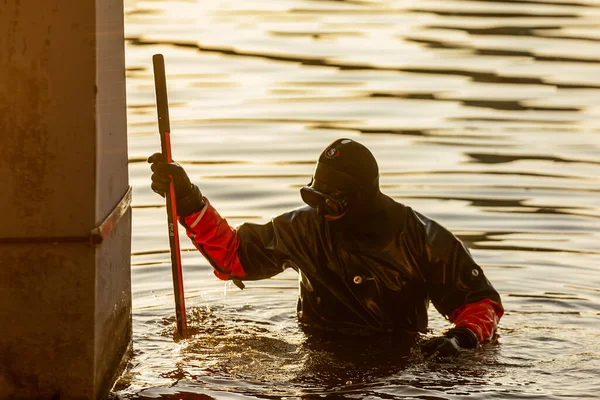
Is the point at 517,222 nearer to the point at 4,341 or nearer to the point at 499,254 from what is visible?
the point at 499,254

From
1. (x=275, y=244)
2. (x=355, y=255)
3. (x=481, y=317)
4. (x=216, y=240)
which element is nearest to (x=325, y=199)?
(x=355, y=255)

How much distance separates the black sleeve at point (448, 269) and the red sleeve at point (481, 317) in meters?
0.03

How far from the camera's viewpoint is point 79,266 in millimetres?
6801

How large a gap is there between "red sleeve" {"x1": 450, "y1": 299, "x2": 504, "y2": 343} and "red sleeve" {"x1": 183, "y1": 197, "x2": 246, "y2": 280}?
1311mm

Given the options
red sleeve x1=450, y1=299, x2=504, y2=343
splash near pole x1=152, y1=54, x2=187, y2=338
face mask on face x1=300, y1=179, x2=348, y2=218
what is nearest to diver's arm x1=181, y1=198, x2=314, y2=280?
splash near pole x1=152, y1=54, x2=187, y2=338

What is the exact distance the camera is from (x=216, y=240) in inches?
328

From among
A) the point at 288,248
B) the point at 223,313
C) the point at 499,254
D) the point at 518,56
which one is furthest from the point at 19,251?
the point at 518,56

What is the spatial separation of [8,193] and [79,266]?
47 cm

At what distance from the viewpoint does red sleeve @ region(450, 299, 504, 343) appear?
7945mm

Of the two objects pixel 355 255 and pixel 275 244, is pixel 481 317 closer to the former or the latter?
pixel 355 255

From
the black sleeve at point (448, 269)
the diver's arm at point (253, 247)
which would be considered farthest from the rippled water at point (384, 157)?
the diver's arm at point (253, 247)

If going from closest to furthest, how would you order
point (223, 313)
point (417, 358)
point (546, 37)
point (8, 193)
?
1. point (8, 193)
2. point (417, 358)
3. point (223, 313)
4. point (546, 37)

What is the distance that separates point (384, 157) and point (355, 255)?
224 inches

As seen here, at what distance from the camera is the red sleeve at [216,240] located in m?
8.18
